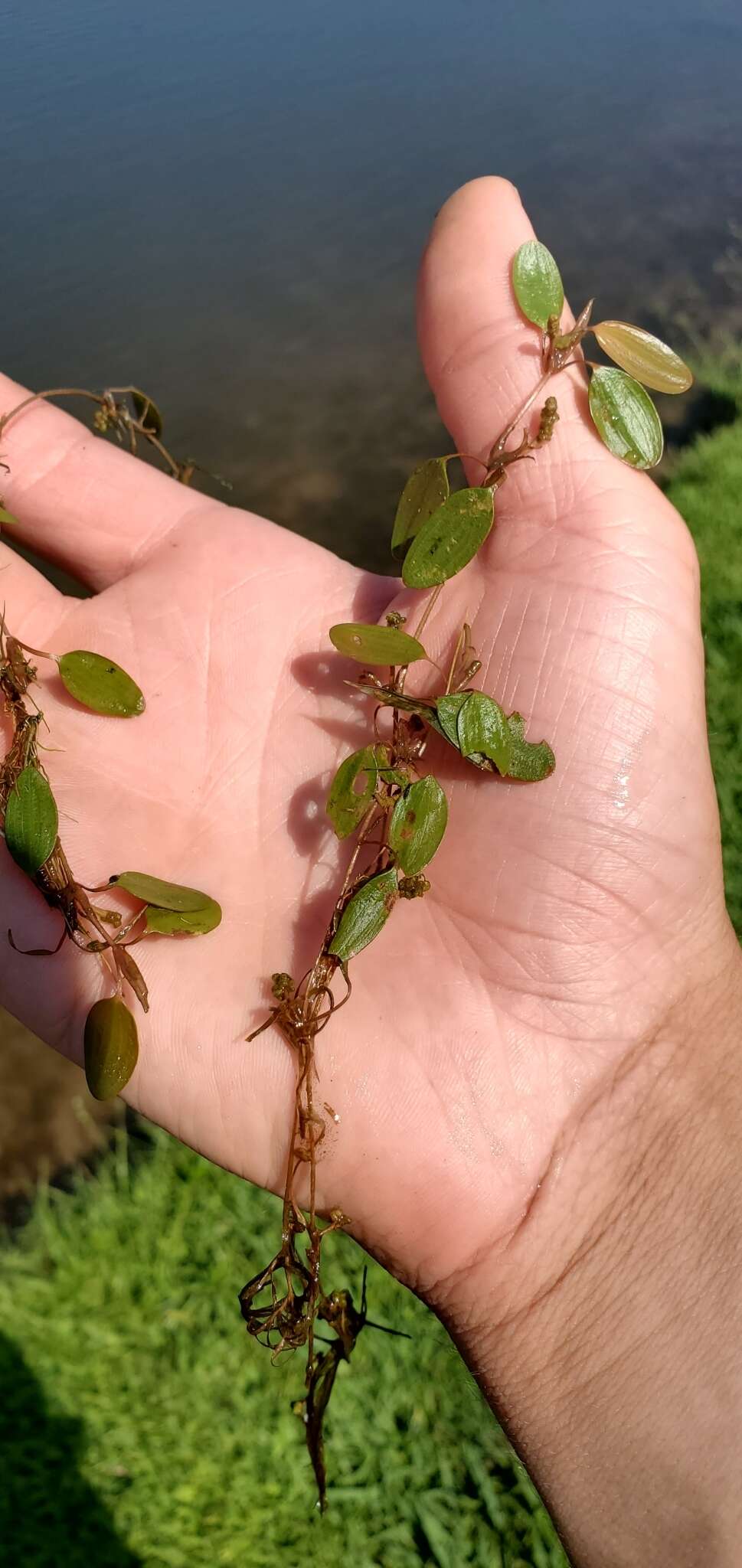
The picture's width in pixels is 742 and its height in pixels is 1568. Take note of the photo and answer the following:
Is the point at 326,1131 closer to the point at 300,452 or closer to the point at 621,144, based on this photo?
the point at 300,452

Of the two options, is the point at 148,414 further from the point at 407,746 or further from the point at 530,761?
the point at 530,761

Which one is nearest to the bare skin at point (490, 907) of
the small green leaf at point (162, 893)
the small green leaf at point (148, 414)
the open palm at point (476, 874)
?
the open palm at point (476, 874)

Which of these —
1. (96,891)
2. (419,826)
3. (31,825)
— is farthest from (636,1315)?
(31,825)

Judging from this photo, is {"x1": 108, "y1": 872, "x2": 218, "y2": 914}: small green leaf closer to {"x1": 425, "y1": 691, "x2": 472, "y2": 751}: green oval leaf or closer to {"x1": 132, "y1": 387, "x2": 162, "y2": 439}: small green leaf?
{"x1": 425, "y1": 691, "x2": 472, "y2": 751}: green oval leaf

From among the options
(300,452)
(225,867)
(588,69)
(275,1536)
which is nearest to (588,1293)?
(225,867)

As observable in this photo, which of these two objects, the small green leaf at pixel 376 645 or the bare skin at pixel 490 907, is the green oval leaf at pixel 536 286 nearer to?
the bare skin at pixel 490 907

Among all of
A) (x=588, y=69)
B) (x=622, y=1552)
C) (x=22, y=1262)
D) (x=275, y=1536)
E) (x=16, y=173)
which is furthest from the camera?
(x=588, y=69)

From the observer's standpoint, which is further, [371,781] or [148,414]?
[148,414]

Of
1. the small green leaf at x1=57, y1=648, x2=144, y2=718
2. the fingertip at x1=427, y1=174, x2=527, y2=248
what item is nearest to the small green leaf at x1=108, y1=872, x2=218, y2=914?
the small green leaf at x1=57, y1=648, x2=144, y2=718
